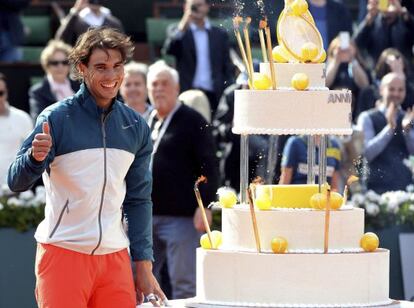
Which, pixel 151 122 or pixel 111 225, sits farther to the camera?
pixel 151 122

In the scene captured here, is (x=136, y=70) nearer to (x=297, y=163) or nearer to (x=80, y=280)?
(x=297, y=163)

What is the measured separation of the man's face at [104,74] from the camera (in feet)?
21.0

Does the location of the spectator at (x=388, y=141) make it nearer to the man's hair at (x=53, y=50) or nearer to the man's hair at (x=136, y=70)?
the man's hair at (x=136, y=70)

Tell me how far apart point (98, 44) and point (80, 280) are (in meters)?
1.08

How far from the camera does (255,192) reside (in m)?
7.30

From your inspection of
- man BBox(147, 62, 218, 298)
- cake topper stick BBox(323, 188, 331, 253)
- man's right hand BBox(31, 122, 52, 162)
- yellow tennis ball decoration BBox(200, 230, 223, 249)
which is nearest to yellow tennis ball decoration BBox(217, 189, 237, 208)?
yellow tennis ball decoration BBox(200, 230, 223, 249)

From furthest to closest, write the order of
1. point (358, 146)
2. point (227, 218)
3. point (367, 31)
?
point (367, 31)
point (358, 146)
point (227, 218)

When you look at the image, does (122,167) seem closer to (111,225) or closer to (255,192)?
(111,225)

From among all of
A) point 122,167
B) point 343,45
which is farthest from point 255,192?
point 343,45

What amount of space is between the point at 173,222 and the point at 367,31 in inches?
141

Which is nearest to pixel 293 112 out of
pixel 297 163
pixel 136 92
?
pixel 297 163

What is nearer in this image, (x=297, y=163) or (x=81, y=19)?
(x=297, y=163)

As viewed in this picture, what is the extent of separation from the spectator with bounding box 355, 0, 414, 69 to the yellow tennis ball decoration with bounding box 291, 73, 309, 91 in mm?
5492

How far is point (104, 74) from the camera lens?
21.0ft
